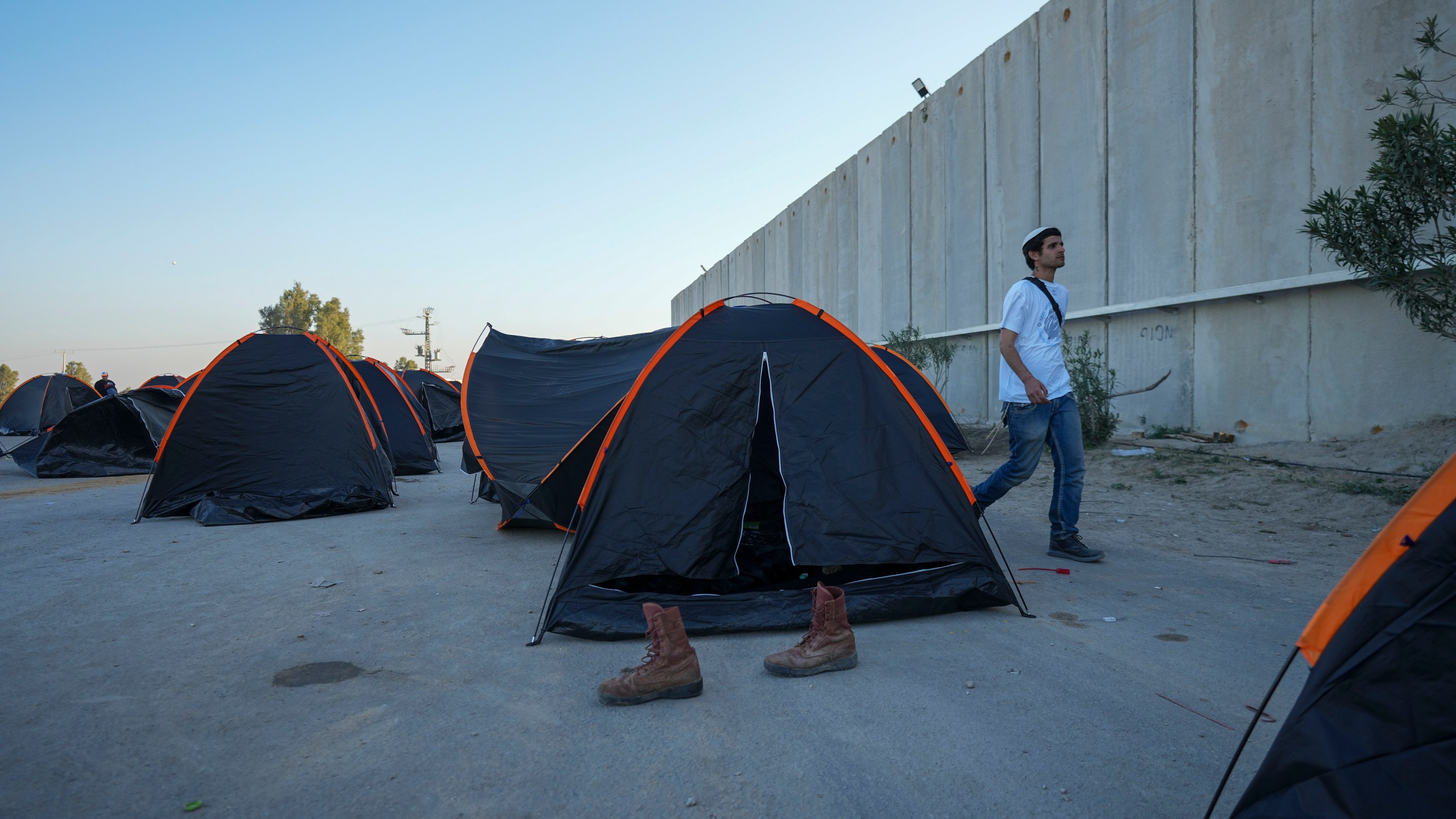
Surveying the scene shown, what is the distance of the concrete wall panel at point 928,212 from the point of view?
1505cm

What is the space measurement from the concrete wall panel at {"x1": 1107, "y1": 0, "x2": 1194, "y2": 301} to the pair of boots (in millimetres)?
8052

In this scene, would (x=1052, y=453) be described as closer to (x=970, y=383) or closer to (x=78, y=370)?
(x=970, y=383)

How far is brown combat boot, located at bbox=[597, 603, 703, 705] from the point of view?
277 cm

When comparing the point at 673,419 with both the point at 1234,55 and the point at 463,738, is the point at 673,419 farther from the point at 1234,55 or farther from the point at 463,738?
the point at 1234,55

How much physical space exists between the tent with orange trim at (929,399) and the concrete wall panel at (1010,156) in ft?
11.9

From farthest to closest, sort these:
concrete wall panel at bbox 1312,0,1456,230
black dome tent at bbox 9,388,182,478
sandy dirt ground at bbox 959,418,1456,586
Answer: black dome tent at bbox 9,388,182,478, concrete wall panel at bbox 1312,0,1456,230, sandy dirt ground at bbox 959,418,1456,586

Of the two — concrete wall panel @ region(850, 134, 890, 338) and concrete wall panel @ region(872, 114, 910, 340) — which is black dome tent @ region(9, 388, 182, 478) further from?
concrete wall panel @ region(850, 134, 890, 338)

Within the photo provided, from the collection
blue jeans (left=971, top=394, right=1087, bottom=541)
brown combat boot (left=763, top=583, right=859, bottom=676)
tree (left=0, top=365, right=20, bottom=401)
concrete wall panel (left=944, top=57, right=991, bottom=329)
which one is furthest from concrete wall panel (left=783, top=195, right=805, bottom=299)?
tree (left=0, top=365, right=20, bottom=401)

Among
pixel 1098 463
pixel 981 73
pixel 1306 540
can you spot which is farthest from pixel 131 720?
pixel 981 73

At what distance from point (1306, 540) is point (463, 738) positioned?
5147 millimetres

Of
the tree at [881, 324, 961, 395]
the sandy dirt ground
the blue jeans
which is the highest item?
the tree at [881, 324, 961, 395]

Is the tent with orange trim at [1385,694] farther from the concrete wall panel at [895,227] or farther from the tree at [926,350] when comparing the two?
the concrete wall panel at [895,227]

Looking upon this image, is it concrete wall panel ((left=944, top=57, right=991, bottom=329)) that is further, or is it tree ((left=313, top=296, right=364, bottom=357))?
tree ((left=313, top=296, right=364, bottom=357))

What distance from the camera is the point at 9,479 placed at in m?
10.2
